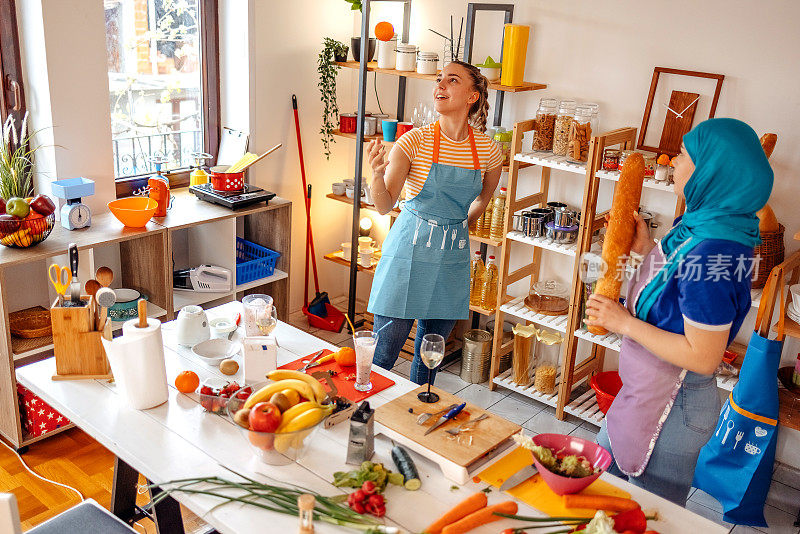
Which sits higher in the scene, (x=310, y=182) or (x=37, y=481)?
(x=310, y=182)

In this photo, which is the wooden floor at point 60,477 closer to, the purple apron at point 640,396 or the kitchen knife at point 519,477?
the kitchen knife at point 519,477

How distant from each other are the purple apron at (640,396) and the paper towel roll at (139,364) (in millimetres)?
1316

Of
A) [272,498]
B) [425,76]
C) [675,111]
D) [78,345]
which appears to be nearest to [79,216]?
[78,345]

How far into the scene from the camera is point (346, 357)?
2312mm

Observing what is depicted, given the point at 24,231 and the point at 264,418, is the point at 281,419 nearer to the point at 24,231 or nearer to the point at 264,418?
the point at 264,418

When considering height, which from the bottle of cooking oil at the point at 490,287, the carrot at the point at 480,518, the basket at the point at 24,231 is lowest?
the bottle of cooking oil at the point at 490,287

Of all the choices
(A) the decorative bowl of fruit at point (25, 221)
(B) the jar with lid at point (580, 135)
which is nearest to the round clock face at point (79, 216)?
(A) the decorative bowl of fruit at point (25, 221)

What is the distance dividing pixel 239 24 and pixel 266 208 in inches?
38.9

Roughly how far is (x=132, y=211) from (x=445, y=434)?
2.03m

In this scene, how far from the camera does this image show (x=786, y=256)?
3209 mm

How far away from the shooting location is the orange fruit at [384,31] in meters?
3.92

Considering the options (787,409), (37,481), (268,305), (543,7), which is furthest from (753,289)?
(37,481)

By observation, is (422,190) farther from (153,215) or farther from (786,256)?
(786,256)

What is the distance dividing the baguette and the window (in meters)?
2.53
